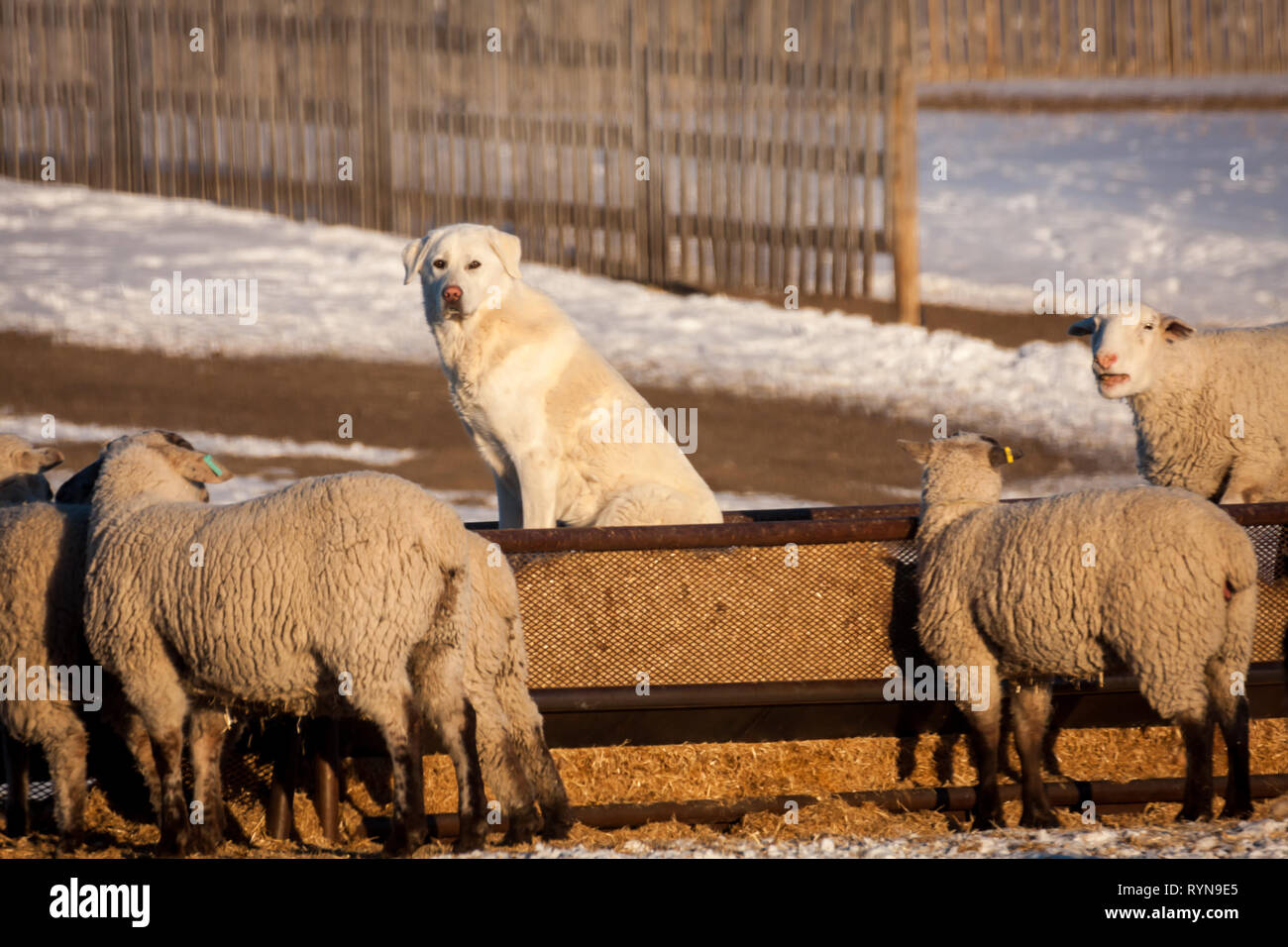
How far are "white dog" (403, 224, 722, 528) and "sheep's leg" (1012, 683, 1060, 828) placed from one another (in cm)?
194

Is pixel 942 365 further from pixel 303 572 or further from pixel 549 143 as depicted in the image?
pixel 303 572

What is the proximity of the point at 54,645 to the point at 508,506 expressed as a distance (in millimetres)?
2472

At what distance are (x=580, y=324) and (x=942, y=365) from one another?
397 centimetres

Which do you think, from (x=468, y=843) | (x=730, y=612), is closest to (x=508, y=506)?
(x=730, y=612)

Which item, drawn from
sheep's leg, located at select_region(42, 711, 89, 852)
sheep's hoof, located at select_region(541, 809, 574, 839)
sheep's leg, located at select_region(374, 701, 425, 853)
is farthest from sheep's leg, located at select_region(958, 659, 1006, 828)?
sheep's leg, located at select_region(42, 711, 89, 852)

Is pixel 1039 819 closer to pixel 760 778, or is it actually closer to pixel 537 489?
pixel 760 778

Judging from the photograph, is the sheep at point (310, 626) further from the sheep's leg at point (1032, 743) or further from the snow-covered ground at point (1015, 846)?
the sheep's leg at point (1032, 743)

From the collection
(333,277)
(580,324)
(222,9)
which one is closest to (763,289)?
(580,324)

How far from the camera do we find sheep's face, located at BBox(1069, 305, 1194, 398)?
7.01 meters

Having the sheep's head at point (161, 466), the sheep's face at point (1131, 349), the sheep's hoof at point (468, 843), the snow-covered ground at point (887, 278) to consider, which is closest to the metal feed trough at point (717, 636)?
the sheep's hoof at point (468, 843)

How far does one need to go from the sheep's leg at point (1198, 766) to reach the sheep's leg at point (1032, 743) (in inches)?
18.8

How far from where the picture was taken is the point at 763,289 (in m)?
17.4

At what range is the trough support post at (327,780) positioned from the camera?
5727mm

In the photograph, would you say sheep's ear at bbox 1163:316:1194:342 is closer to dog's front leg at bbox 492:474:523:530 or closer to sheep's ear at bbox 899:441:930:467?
sheep's ear at bbox 899:441:930:467
